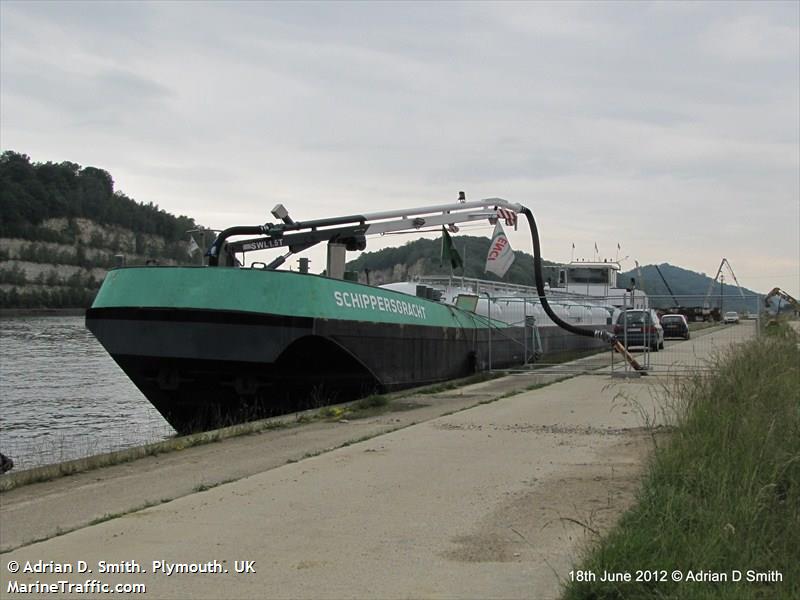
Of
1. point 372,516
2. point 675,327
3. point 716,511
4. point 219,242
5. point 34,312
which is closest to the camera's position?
point 716,511

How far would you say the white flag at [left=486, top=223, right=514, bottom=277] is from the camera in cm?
2268

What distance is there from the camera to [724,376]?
9.64 meters

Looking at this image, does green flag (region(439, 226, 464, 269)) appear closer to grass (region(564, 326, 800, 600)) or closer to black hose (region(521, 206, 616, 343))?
black hose (region(521, 206, 616, 343))

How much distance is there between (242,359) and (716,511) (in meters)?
9.39

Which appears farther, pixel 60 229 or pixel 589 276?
pixel 60 229

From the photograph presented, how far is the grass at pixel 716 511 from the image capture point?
420 centimetres

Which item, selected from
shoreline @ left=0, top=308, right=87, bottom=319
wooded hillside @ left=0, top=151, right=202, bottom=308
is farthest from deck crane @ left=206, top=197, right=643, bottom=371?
shoreline @ left=0, top=308, right=87, bottom=319

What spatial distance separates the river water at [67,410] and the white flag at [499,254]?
30.7 feet

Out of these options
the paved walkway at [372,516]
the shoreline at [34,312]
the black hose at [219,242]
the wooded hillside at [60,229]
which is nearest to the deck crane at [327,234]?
the black hose at [219,242]

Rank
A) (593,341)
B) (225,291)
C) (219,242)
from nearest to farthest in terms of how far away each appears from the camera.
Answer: (225,291)
(219,242)
(593,341)

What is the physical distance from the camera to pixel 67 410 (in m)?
20.3

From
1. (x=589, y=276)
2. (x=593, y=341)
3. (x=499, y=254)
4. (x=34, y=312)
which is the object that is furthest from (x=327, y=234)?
(x=34, y=312)

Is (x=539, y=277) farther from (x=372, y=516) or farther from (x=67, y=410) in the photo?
(x=372, y=516)

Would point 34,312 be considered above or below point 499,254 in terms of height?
below
